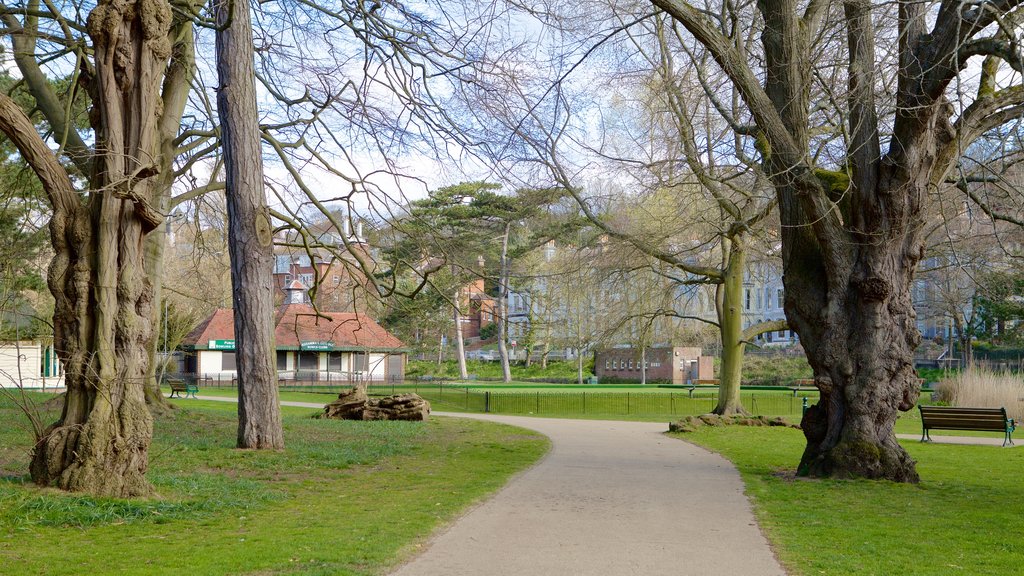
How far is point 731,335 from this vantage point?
2716 centimetres

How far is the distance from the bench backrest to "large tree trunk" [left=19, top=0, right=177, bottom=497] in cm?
1592

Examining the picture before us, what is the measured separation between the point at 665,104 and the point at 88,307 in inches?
625

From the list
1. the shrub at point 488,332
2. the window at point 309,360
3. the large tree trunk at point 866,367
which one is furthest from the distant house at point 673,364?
the large tree trunk at point 866,367

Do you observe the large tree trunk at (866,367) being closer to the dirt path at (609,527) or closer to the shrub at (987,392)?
the dirt path at (609,527)

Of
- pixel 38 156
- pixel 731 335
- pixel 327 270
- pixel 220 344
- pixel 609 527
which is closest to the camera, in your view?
pixel 609 527

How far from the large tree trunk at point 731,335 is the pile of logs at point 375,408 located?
29.5ft

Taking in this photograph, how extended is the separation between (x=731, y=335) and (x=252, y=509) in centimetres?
2015

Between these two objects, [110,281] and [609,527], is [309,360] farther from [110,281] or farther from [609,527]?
[609,527]

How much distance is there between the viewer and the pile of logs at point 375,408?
2383cm

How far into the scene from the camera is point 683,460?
15.5 m

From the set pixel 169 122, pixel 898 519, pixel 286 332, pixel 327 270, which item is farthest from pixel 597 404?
pixel 286 332

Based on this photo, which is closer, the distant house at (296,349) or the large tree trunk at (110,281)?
the large tree trunk at (110,281)

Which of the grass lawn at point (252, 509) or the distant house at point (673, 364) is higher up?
the grass lawn at point (252, 509)

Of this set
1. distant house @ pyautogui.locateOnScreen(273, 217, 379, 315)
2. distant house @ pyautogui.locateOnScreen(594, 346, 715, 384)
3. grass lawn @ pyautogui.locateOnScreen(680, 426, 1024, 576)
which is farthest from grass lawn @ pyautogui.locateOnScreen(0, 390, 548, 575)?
distant house @ pyautogui.locateOnScreen(594, 346, 715, 384)
